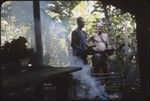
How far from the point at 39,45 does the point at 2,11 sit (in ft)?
2.00

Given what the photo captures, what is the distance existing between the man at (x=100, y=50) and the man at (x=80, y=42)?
108mm

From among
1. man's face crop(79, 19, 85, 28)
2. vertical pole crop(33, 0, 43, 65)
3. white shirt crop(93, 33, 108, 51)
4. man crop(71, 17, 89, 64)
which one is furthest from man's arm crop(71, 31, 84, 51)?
vertical pole crop(33, 0, 43, 65)

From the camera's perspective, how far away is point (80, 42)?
4059mm

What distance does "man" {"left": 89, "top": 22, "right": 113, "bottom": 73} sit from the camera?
410cm

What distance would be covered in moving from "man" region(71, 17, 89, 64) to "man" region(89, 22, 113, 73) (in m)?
0.11

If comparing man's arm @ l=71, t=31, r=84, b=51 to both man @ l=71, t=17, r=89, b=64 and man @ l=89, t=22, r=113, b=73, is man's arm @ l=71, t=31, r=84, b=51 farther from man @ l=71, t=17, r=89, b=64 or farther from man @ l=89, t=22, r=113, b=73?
man @ l=89, t=22, r=113, b=73

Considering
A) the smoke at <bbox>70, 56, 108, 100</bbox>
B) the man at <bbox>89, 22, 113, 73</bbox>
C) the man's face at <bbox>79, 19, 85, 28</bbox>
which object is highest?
the man's face at <bbox>79, 19, 85, 28</bbox>

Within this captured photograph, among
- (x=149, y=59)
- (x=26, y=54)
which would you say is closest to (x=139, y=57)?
(x=149, y=59)

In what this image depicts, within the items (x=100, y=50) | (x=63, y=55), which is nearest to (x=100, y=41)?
(x=100, y=50)

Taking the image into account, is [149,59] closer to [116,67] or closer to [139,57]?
[139,57]

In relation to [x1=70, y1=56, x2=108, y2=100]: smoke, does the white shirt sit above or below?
above

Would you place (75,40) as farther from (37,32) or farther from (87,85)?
(87,85)

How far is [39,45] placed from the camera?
399 cm

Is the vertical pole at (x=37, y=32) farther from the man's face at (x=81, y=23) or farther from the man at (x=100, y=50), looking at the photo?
the man at (x=100, y=50)
